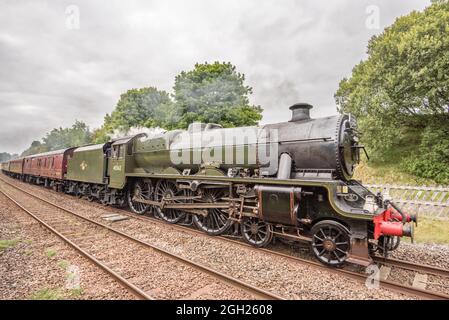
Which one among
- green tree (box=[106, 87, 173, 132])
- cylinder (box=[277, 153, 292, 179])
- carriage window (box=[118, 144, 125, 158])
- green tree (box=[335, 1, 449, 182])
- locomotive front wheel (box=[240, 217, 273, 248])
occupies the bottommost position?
locomotive front wheel (box=[240, 217, 273, 248])

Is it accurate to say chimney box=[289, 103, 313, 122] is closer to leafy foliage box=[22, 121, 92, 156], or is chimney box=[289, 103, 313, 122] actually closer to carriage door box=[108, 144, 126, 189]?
carriage door box=[108, 144, 126, 189]

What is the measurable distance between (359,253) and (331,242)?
1.66 ft

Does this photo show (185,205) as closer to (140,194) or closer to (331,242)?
(140,194)

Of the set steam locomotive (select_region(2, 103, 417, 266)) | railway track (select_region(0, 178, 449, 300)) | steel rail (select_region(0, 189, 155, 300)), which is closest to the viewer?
steel rail (select_region(0, 189, 155, 300))

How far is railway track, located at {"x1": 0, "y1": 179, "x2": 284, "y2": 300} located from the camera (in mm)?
4123

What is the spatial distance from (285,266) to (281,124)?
10.9ft

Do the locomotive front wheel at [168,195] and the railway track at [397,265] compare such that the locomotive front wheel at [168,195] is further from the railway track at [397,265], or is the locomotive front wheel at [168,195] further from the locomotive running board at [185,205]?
the railway track at [397,265]

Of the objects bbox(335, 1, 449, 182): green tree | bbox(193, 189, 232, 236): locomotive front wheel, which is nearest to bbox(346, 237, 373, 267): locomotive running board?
bbox(193, 189, 232, 236): locomotive front wheel

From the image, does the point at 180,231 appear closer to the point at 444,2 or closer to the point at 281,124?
the point at 281,124

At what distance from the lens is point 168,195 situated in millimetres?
8875

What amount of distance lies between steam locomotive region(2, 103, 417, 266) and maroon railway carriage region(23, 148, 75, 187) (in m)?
11.1

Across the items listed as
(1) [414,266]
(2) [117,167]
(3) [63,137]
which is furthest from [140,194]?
(3) [63,137]

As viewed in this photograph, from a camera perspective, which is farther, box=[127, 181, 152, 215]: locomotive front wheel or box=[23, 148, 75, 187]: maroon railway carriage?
box=[23, 148, 75, 187]: maroon railway carriage

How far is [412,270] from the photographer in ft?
17.2
